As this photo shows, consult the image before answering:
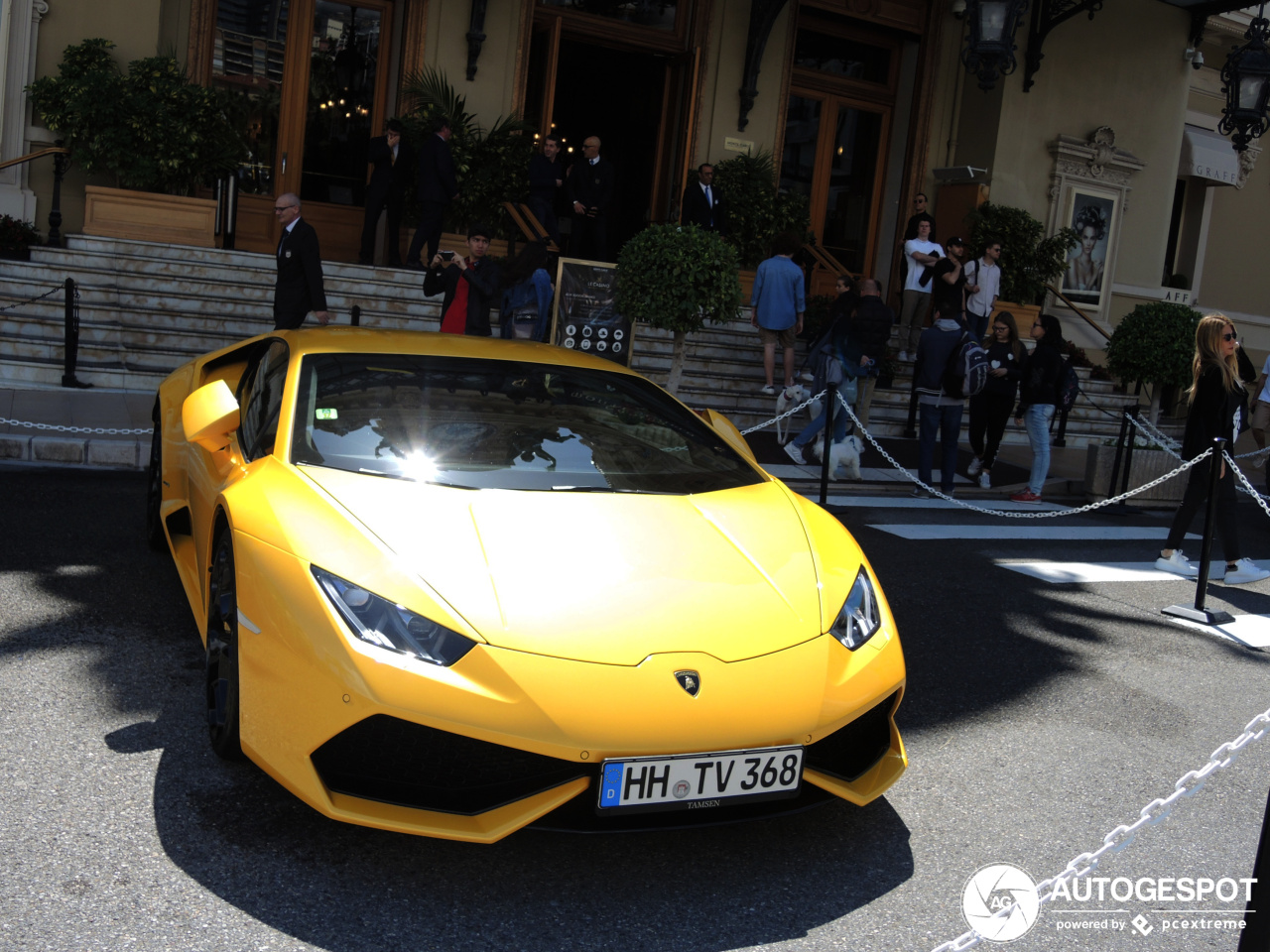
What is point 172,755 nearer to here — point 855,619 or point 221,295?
Result: point 855,619

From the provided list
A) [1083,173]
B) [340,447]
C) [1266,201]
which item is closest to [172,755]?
[340,447]

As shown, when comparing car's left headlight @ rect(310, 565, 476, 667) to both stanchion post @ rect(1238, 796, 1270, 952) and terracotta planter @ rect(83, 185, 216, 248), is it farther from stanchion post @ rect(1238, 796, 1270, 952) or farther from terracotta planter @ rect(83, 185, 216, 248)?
terracotta planter @ rect(83, 185, 216, 248)

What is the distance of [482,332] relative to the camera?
10234 mm

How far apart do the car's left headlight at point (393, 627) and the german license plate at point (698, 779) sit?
47 centimetres

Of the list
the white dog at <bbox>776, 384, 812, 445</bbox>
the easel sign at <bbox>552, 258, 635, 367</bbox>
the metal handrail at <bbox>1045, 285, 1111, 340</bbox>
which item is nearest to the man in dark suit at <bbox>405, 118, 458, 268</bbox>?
the easel sign at <bbox>552, 258, 635, 367</bbox>

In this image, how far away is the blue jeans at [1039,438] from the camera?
1099 cm

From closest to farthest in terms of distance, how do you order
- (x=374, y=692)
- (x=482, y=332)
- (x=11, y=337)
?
(x=374, y=692) → (x=482, y=332) → (x=11, y=337)

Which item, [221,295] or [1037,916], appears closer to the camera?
[1037,916]

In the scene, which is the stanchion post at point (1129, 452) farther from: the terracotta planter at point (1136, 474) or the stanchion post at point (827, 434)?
the stanchion post at point (827, 434)

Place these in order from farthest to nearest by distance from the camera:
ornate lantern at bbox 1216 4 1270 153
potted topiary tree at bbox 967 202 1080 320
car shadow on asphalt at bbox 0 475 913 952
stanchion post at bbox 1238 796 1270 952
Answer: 1. potted topiary tree at bbox 967 202 1080 320
2. ornate lantern at bbox 1216 4 1270 153
3. car shadow on asphalt at bbox 0 475 913 952
4. stanchion post at bbox 1238 796 1270 952

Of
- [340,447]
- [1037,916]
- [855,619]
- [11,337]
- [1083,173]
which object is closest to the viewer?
[1037,916]

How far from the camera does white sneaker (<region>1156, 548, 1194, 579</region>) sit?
25.9ft

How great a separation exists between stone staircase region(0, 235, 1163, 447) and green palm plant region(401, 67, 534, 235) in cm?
174

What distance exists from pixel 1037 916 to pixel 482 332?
7983 millimetres
